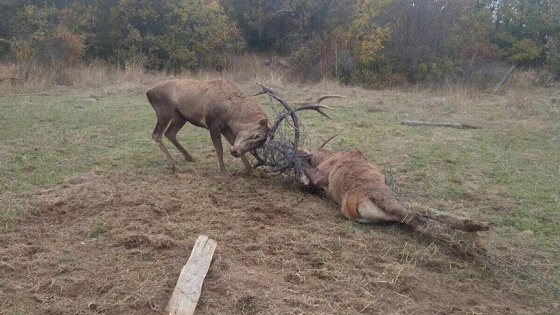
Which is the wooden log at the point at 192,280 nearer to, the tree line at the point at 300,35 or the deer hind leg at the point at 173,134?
the deer hind leg at the point at 173,134

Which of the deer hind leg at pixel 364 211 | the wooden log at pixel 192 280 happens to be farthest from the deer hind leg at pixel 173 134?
the wooden log at pixel 192 280

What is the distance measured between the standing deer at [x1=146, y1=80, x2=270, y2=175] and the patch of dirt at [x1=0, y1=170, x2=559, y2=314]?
126cm

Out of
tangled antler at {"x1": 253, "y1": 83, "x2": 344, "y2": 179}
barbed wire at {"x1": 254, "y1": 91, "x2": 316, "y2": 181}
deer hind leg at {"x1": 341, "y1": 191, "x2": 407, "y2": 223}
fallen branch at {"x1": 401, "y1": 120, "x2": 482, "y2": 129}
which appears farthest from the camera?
fallen branch at {"x1": 401, "y1": 120, "x2": 482, "y2": 129}

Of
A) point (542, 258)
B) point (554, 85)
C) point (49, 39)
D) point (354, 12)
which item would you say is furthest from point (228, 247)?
point (354, 12)

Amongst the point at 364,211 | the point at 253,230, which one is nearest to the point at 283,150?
the point at 364,211

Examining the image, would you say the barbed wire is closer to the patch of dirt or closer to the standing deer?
the standing deer

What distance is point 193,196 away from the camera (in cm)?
671

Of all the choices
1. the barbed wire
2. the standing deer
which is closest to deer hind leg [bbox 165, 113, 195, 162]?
the standing deer

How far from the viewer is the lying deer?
543cm

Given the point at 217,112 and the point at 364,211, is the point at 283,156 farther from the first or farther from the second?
the point at 364,211

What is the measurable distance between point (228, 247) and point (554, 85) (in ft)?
71.8

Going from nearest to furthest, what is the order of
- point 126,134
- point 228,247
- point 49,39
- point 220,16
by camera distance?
point 228,247, point 126,134, point 49,39, point 220,16

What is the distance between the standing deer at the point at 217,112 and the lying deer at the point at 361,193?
901 mm

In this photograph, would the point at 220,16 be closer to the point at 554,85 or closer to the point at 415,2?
the point at 415,2
